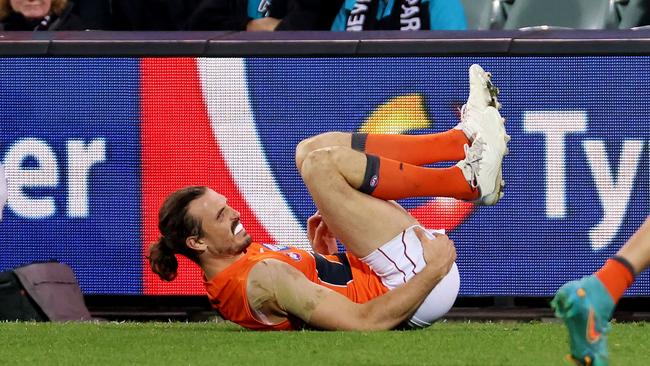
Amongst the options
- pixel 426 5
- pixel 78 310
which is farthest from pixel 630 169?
pixel 78 310

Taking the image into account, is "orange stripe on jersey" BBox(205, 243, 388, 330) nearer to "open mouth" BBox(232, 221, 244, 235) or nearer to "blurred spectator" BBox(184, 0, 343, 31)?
"open mouth" BBox(232, 221, 244, 235)

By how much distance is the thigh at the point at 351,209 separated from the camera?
6.10 meters

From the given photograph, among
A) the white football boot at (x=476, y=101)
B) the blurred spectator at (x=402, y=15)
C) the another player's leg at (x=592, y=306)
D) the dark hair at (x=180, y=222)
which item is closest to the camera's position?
the another player's leg at (x=592, y=306)

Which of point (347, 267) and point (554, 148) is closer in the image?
point (347, 267)

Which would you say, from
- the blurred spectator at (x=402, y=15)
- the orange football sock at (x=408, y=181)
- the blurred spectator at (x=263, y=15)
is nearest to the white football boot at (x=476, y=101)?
the orange football sock at (x=408, y=181)

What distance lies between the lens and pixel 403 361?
523 centimetres

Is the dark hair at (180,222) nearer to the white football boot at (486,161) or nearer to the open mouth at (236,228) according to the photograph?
the open mouth at (236,228)

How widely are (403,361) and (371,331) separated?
910 mm

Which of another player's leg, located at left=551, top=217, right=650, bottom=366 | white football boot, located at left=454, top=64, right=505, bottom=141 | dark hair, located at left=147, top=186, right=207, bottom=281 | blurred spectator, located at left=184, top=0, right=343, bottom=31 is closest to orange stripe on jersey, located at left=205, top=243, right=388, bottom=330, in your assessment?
dark hair, located at left=147, top=186, right=207, bottom=281

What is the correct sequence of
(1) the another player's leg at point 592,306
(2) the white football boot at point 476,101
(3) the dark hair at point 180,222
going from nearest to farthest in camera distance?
(1) the another player's leg at point 592,306 → (3) the dark hair at point 180,222 → (2) the white football boot at point 476,101

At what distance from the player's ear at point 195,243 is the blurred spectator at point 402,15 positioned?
2.74 m

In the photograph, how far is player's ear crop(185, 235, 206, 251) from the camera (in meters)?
6.32

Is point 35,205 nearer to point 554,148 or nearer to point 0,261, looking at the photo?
point 0,261

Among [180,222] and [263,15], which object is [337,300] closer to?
[180,222]
